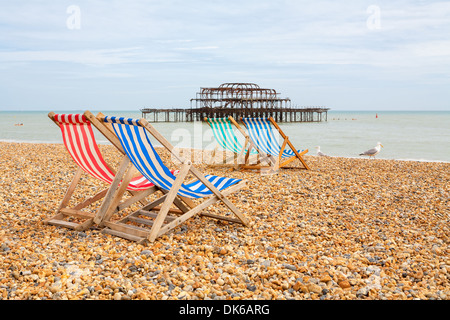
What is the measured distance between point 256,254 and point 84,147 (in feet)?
5.28

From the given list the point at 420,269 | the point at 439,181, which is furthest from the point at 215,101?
the point at 420,269

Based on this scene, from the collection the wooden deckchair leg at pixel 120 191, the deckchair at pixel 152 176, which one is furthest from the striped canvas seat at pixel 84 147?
the deckchair at pixel 152 176

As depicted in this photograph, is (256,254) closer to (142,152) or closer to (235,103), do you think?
(142,152)

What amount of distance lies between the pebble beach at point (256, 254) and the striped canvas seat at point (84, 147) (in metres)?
0.47

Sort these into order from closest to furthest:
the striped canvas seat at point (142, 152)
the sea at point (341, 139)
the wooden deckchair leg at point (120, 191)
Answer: the striped canvas seat at point (142, 152) → the wooden deckchair leg at point (120, 191) → the sea at point (341, 139)

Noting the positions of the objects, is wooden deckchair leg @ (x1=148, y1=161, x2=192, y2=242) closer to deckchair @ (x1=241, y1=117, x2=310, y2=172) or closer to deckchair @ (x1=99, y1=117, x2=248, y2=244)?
deckchair @ (x1=99, y1=117, x2=248, y2=244)

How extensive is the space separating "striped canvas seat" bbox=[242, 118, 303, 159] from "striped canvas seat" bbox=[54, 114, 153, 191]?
355 centimetres

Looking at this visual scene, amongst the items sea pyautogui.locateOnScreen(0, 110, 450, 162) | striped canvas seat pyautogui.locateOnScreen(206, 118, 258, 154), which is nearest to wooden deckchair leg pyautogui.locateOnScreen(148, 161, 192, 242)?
striped canvas seat pyautogui.locateOnScreen(206, 118, 258, 154)

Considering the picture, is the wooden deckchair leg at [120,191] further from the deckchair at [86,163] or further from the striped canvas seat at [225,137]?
the striped canvas seat at [225,137]

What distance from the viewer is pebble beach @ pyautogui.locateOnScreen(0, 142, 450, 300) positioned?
2.35m

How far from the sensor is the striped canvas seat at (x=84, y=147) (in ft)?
10.7

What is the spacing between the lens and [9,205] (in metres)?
4.11
